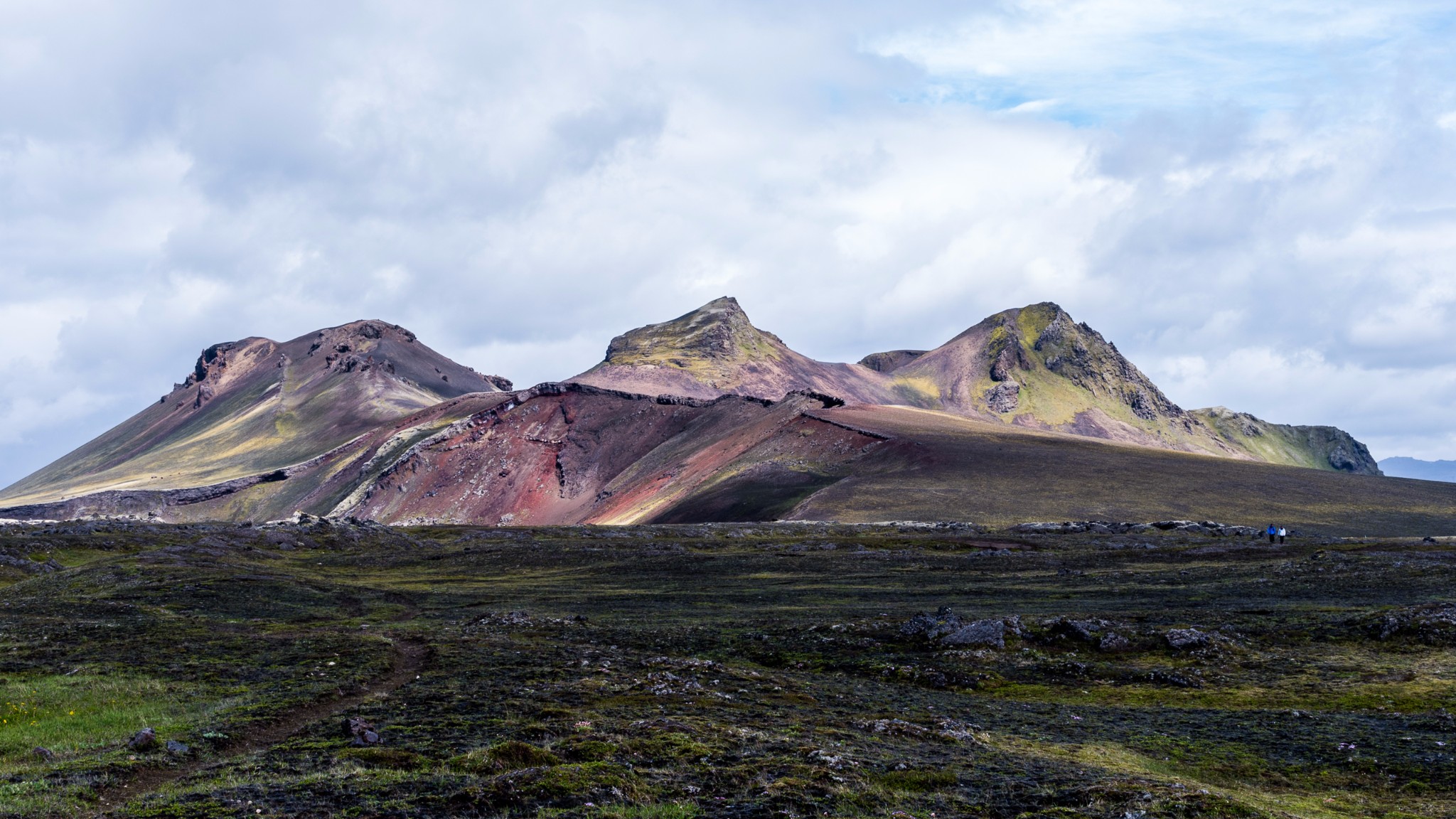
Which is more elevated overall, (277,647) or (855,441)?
(855,441)

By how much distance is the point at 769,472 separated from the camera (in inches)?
6924

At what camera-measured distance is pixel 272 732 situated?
2850 cm

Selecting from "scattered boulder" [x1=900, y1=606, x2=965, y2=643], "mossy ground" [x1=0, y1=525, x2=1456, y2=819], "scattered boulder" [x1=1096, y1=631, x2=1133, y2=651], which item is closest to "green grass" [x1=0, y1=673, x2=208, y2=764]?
"mossy ground" [x1=0, y1=525, x2=1456, y2=819]

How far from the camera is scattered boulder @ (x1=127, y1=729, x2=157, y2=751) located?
82.9 feet

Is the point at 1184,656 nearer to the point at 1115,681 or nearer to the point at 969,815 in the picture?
the point at 1115,681

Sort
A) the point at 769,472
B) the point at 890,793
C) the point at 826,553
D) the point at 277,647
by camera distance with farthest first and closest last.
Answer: the point at 769,472
the point at 826,553
the point at 277,647
the point at 890,793

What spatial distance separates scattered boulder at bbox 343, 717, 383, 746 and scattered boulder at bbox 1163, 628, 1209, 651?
33391mm

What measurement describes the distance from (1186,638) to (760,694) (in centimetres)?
2065

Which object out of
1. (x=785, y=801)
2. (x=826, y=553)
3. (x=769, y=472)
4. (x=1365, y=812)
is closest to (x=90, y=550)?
(x=826, y=553)

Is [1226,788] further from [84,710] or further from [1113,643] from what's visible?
[84,710]

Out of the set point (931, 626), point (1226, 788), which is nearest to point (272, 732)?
point (1226, 788)

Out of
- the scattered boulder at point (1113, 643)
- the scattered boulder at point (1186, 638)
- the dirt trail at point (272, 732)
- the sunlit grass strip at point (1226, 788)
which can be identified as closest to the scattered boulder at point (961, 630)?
the scattered boulder at point (1113, 643)

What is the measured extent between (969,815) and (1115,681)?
2285 centimetres

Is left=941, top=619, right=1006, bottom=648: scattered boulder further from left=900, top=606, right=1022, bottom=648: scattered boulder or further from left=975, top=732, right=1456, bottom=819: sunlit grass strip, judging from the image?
left=975, top=732, right=1456, bottom=819: sunlit grass strip
